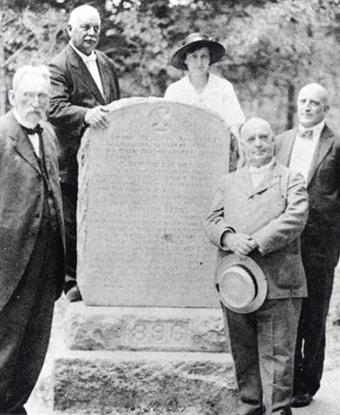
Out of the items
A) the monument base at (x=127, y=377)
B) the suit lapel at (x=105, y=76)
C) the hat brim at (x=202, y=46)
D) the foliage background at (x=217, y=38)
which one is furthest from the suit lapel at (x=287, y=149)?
the foliage background at (x=217, y=38)

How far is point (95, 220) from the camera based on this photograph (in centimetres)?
526

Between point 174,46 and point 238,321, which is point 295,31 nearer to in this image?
point 174,46

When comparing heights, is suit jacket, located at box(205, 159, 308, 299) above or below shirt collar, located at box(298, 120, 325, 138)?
below

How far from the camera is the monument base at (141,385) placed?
5043 mm

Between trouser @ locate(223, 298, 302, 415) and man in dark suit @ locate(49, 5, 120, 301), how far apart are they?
142 cm

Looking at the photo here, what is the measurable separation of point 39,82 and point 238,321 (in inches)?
67.0

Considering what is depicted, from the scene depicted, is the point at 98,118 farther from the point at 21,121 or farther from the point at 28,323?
the point at 28,323

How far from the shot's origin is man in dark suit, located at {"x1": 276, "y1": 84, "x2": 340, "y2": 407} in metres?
5.16

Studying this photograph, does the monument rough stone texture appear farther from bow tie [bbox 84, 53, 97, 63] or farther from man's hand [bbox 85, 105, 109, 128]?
bow tie [bbox 84, 53, 97, 63]

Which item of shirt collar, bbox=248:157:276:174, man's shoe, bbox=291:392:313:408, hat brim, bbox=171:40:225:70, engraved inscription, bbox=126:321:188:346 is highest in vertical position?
hat brim, bbox=171:40:225:70

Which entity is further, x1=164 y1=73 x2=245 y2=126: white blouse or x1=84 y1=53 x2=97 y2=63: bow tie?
x1=84 y1=53 x2=97 y2=63: bow tie

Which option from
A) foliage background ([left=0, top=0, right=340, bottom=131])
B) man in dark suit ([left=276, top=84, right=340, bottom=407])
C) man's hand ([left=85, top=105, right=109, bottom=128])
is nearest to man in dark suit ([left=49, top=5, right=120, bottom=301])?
man's hand ([left=85, top=105, right=109, bottom=128])

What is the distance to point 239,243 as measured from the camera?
4383mm

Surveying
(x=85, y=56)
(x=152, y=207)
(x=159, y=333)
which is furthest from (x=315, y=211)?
(x=85, y=56)
